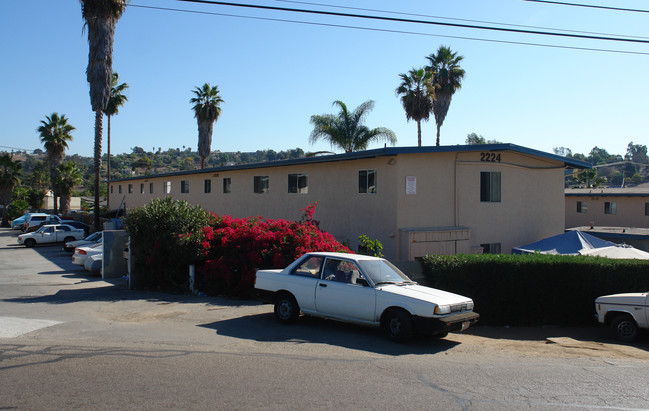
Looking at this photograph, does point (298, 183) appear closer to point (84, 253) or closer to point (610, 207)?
point (84, 253)

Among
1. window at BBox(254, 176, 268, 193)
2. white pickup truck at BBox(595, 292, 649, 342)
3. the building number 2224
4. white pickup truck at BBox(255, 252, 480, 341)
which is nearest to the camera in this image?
white pickup truck at BBox(255, 252, 480, 341)

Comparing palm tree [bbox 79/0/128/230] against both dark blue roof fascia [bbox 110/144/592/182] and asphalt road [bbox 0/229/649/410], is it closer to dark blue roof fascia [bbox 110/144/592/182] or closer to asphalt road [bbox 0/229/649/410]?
dark blue roof fascia [bbox 110/144/592/182]

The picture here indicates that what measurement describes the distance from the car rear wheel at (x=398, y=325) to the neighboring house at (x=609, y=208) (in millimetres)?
27371

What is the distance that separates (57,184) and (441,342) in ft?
152

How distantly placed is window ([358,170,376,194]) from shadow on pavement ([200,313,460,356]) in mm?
7705

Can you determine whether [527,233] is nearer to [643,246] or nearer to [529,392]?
[643,246]

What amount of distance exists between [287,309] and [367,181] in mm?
8559

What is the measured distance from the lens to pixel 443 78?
3753 centimetres

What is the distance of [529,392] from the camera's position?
5.96 metres

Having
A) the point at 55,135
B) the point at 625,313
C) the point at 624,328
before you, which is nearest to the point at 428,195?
the point at 625,313

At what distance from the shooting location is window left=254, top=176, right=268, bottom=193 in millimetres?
23208

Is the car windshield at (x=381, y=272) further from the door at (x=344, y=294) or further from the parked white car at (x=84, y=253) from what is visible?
the parked white car at (x=84, y=253)

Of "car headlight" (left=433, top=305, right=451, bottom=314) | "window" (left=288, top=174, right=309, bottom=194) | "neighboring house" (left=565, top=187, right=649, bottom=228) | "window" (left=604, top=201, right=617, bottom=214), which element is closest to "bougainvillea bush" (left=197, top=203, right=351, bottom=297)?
"car headlight" (left=433, top=305, right=451, bottom=314)

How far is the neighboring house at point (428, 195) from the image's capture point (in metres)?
16.6
